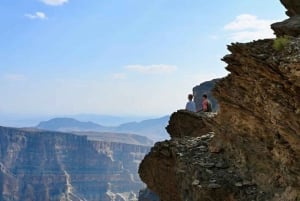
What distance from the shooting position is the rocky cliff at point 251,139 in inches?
847

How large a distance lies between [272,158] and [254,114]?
97.0 inches

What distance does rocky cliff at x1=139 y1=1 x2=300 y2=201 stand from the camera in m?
21.5

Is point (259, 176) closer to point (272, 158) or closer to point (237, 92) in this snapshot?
point (272, 158)

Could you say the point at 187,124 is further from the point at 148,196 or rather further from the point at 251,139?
the point at 148,196

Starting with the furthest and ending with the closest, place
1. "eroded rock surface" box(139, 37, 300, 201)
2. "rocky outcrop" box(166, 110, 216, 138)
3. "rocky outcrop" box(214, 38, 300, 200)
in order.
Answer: "rocky outcrop" box(166, 110, 216, 138) → "eroded rock surface" box(139, 37, 300, 201) → "rocky outcrop" box(214, 38, 300, 200)

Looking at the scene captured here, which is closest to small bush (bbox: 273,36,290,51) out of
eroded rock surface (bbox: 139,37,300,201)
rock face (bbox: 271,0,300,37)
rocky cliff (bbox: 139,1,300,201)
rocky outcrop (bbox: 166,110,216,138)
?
rocky cliff (bbox: 139,1,300,201)

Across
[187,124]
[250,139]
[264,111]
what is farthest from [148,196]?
[264,111]

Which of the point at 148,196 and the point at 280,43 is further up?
the point at 280,43

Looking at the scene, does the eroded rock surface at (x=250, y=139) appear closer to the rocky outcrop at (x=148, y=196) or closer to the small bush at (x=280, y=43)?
the small bush at (x=280, y=43)

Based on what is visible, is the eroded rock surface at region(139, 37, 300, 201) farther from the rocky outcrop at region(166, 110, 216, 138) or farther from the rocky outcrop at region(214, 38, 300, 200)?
the rocky outcrop at region(166, 110, 216, 138)

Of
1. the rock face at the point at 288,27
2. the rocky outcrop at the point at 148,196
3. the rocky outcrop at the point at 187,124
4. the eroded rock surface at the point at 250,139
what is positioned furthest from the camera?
the rocky outcrop at the point at 148,196

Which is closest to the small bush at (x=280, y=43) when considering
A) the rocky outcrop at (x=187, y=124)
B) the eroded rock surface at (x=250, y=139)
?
the eroded rock surface at (x=250, y=139)

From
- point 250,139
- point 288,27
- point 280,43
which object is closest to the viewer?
point 280,43

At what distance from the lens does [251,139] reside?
85.8 ft
